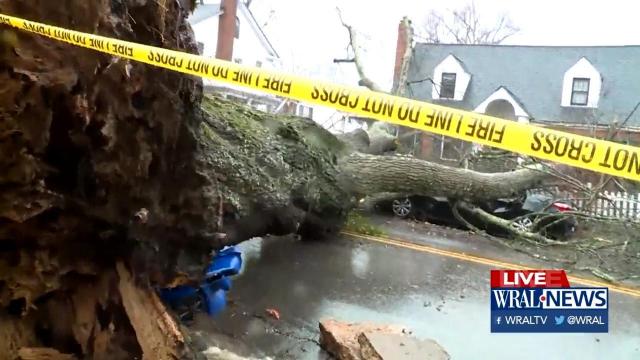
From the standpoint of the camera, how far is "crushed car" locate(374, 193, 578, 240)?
920 centimetres

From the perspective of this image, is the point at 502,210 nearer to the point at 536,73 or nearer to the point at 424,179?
the point at 424,179

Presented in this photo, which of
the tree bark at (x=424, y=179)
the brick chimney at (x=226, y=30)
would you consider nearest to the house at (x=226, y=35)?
the brick chimney at (x=226, y=30)

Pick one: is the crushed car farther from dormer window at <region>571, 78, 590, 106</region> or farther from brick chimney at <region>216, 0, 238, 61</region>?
brick chimney at <region>216, 0, 238, 61</region>

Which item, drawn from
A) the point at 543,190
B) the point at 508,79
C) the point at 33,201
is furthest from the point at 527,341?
the point at 508,79

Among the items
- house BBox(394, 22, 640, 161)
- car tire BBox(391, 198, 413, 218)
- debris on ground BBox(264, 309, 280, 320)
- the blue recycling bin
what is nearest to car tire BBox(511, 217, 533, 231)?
car tire BBox(391, 198, 413, 218)

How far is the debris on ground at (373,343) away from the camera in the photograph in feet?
11.6

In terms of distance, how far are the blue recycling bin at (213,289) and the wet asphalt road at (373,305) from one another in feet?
0.47

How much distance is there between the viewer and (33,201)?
2551 millimetres

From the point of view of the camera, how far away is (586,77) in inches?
894

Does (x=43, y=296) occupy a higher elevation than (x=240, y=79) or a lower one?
lower

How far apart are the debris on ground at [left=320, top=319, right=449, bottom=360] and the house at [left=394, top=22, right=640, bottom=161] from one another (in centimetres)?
1676

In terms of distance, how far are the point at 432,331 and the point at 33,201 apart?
3483mm

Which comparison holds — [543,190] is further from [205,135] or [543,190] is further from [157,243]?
[157,243]

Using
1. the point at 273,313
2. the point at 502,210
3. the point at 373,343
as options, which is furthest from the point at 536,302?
the point at 502,210
